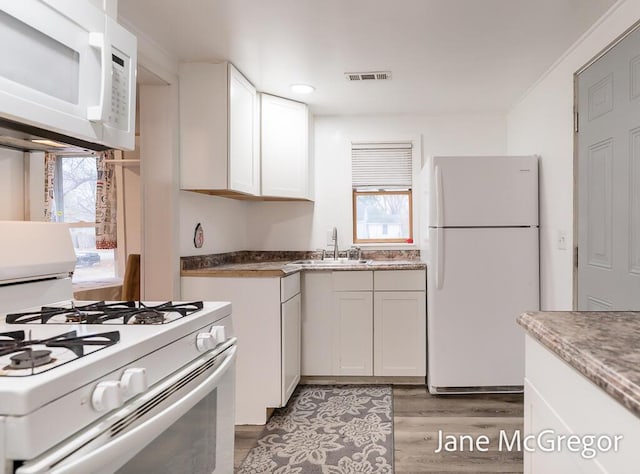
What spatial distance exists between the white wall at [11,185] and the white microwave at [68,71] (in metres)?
0.33

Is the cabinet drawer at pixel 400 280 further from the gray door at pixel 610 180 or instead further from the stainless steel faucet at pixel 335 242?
the gray door at pixel 610 180

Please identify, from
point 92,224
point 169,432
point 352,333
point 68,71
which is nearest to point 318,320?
point 352,333

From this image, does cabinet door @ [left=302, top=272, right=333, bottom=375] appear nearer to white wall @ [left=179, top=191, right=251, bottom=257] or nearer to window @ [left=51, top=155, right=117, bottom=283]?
white wall @ [left=179, top=191, right=251, bottom=257]

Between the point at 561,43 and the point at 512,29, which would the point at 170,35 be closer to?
the point at 512,29

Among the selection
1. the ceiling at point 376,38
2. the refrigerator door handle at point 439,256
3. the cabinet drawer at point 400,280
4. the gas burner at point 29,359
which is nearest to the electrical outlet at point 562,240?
the refrigerator door handle at point 439,256

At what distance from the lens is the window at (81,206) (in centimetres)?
389

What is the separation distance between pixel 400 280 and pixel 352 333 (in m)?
0.52

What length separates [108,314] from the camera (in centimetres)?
142

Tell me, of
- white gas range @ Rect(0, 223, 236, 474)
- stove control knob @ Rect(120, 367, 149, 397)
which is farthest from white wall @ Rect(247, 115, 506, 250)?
stove control knob @ Rect(120, 367, 149, 397)

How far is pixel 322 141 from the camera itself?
400 cm

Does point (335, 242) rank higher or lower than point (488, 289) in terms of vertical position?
higher

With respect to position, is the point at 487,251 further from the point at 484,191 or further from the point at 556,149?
the point at 556,149

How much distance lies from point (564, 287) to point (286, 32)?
2166 mm

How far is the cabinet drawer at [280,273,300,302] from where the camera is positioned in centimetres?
276
